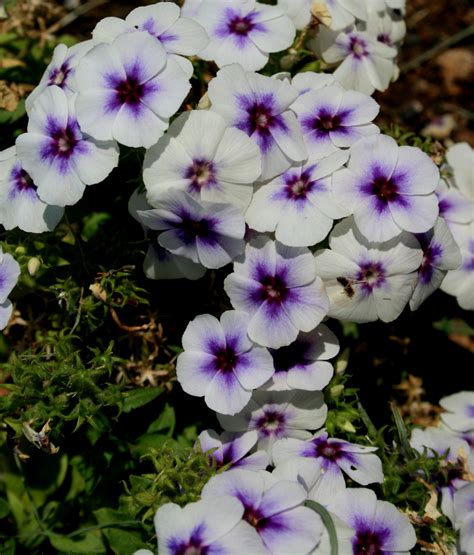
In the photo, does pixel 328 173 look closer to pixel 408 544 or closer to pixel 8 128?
pixel 408 544

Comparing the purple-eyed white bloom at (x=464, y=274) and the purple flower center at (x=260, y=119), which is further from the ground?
the purple flower center at (x=260, y=119)

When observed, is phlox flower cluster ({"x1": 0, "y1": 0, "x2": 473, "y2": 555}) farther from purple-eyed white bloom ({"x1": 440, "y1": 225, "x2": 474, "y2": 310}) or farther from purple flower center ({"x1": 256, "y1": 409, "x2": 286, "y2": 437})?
purple-eyed white bloom ({"x1": 440, "y1": 225, "x2": 474, "y2": 310})

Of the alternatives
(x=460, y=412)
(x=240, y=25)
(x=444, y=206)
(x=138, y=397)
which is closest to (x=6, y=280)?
(x=138, y=397)

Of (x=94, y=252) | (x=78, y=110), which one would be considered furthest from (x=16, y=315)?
(x=78, y=110)

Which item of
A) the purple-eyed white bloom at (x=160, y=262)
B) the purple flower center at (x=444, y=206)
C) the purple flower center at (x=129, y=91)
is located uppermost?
the purple flower center at (x=129, y=91)

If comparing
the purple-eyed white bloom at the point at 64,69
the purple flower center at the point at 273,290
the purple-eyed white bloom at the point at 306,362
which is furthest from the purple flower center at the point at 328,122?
the purple-eyed white bloom at the point at 64,69

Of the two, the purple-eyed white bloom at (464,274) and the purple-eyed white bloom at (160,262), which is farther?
the purple-eyed white bloom at (464,274)

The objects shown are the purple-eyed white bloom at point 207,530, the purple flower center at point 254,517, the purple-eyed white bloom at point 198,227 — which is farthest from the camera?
the purple-eyed white bloom at point 198,227

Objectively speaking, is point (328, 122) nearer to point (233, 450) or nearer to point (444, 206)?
point (444, 206)

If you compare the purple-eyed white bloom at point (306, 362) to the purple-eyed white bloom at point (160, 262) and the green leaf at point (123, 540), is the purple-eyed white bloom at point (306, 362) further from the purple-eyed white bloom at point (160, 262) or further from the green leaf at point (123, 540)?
the green leaf at point (123, 540)
